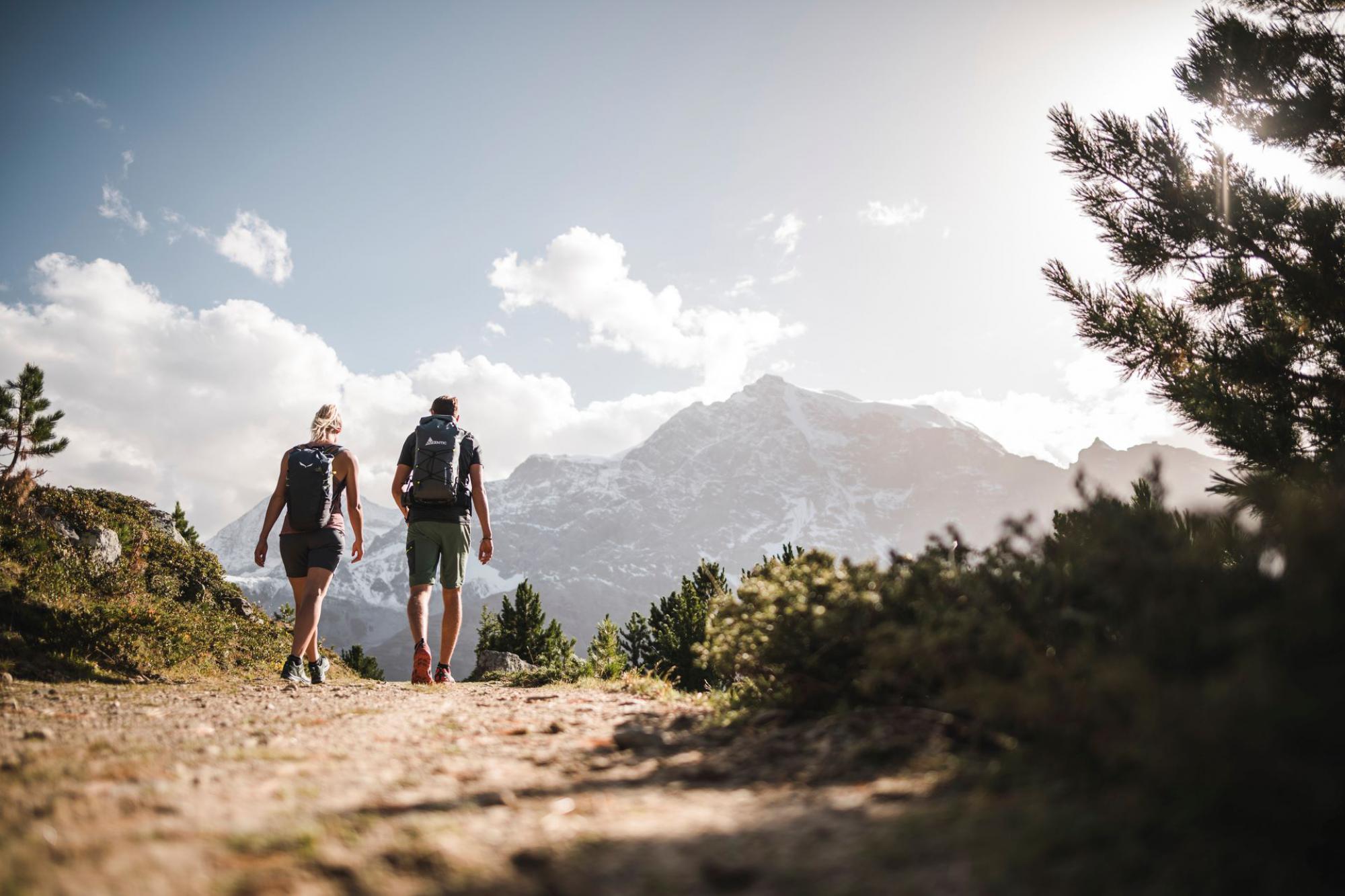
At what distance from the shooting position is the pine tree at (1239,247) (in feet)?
18.1

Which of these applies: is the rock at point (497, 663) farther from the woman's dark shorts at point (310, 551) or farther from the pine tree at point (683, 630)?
the pine tree at point (683, 630)

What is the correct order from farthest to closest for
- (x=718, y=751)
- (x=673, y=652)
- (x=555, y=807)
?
(x=673, y=652)
(x=718, y=751)
(x=555, y=807)

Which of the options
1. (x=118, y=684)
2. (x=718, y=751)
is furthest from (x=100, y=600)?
(x=718, y=751)

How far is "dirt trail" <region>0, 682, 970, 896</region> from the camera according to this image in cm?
141

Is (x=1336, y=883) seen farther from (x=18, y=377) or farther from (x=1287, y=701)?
(x=18, y=377)

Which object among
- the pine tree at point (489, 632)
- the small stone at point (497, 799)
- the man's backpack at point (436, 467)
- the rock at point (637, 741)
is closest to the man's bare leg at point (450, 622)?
the man's backpack at point (436, 467)

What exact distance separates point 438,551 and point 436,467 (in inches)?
35.0

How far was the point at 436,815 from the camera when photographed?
1.86 meters

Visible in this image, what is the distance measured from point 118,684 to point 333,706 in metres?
2.35

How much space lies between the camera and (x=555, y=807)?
199cm

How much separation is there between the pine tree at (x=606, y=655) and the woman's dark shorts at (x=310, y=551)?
2915mm

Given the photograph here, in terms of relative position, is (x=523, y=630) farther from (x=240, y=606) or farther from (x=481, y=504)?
(x=481, y=504)

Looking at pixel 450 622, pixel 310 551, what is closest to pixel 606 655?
pixel 450 622

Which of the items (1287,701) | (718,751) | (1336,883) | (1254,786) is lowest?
(718,751)
